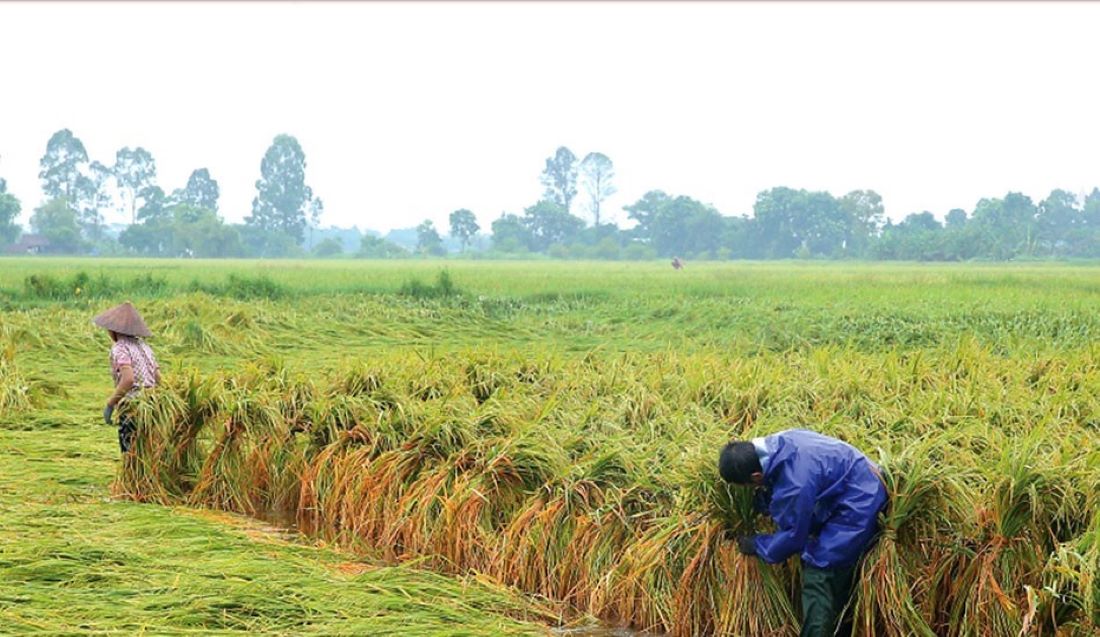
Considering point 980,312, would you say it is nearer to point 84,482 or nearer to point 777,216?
point 84,482

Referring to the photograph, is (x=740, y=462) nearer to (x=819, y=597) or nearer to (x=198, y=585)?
(x=819, y=597)

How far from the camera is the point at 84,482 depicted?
24.5 ft

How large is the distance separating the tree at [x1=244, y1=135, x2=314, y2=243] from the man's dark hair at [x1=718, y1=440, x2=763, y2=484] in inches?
3262

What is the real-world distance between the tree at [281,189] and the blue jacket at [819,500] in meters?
82.9

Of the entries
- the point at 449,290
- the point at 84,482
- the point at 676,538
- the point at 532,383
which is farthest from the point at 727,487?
the point at 449,290

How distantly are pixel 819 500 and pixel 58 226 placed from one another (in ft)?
220

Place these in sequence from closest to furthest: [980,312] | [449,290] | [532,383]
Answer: [532,383] → [980,312] → [449,290]

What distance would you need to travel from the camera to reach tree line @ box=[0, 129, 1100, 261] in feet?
224

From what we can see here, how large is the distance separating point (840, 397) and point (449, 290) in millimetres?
17603

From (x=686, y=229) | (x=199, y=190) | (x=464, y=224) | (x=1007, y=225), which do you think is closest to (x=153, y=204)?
(x=199, y=190)

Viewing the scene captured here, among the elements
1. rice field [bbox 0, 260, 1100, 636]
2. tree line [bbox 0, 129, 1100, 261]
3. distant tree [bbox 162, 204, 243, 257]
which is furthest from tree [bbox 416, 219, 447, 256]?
rice field [bbox 0, 260, 1100, 636]

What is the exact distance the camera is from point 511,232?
89.9 metres

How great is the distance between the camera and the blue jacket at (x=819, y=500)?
4.48 meters

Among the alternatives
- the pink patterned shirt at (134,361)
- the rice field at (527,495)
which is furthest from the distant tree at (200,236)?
the pink patterned shirt at (134,361)
